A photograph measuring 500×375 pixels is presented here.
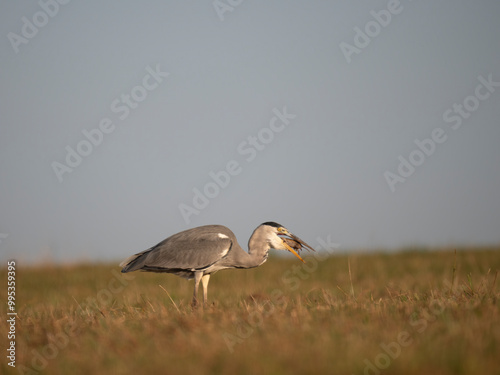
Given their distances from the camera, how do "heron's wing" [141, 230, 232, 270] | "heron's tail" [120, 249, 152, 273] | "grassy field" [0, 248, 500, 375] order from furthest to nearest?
"heron's tail" [120, 249, 152, 273]
"heron's wing" [141, 230, 232, 270]
"grassy field" [0, 248, 500, 375]

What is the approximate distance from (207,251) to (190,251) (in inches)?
12.5

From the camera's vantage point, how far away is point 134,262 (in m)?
9.33

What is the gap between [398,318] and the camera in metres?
6.17

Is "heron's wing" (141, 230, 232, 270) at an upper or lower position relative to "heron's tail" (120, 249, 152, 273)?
lower

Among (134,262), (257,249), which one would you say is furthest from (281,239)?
(134,262)

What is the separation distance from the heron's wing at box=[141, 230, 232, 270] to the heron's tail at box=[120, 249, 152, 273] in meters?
0.08

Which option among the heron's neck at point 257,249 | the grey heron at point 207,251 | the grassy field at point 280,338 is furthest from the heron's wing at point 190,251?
the grassy field at point 280,338

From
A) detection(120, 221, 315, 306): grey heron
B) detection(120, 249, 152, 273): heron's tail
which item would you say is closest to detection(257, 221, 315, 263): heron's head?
detection(120, 221, 315, 306): grey heron

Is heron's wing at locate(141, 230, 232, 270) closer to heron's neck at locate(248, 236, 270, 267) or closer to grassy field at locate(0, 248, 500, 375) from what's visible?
heron's neck at locate(248, 236, 270, 267)

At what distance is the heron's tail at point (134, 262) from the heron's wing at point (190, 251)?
3.3 inches

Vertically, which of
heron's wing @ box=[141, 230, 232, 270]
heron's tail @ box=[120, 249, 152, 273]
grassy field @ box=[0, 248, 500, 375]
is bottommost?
grassy field @ box=[0, 248, 500, 375]

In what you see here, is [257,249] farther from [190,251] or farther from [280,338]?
[280,338]

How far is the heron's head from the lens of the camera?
9117 mm

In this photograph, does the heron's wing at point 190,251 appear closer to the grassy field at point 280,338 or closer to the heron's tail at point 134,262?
the heron's tail at point 134,262
